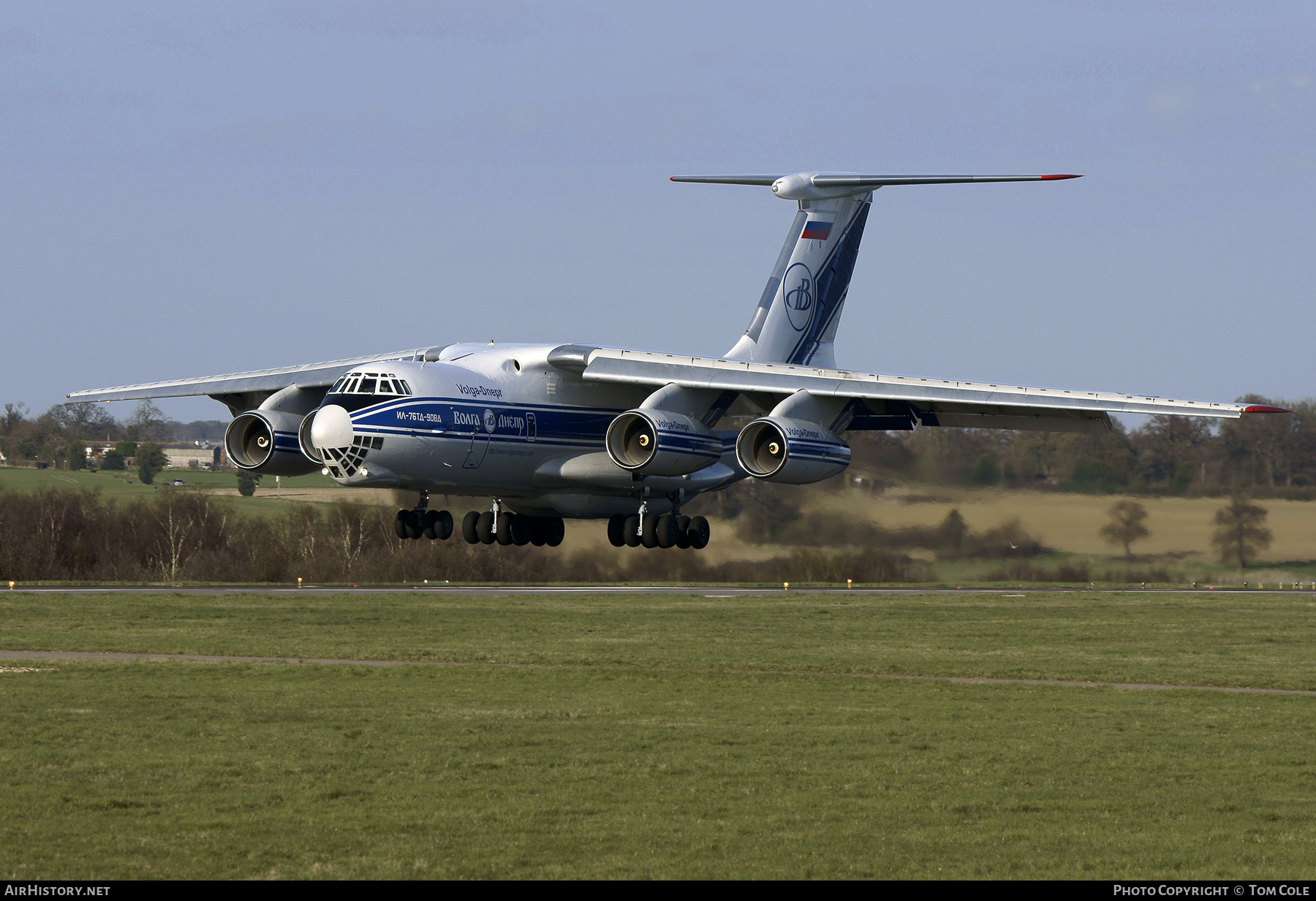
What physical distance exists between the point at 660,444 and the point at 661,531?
10.6ft

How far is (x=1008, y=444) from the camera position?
37.6 metres

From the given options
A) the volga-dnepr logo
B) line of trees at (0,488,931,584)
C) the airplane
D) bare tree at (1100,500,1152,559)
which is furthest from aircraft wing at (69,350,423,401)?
line of trees at (0,488,931,584)

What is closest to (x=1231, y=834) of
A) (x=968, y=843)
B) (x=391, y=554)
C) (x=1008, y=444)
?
(x=968, y=843)

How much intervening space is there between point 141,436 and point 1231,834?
60948mm

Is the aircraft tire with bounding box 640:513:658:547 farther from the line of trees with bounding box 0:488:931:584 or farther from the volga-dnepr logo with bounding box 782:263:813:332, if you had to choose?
the line of trees with bounding box 0:488:931:584

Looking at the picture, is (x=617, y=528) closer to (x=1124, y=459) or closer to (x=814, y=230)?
(x=814, y=230)

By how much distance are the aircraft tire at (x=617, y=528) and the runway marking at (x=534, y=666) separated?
497 centimetres

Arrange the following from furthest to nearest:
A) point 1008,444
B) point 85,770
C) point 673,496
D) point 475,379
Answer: point 1008,444 < point 673,496 < point 475,379 < point 85,770

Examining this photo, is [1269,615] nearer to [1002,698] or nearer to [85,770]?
[1002,698]

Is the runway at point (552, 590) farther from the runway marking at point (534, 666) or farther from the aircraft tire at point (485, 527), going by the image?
the aircraft tire at point (485, 527)

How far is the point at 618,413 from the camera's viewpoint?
29.5 m

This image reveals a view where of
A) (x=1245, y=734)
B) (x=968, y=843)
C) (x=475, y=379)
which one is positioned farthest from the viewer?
(x=475, y=379)

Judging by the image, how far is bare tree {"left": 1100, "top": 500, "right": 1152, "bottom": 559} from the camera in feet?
128

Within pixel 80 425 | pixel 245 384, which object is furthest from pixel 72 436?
pixel 245 384
